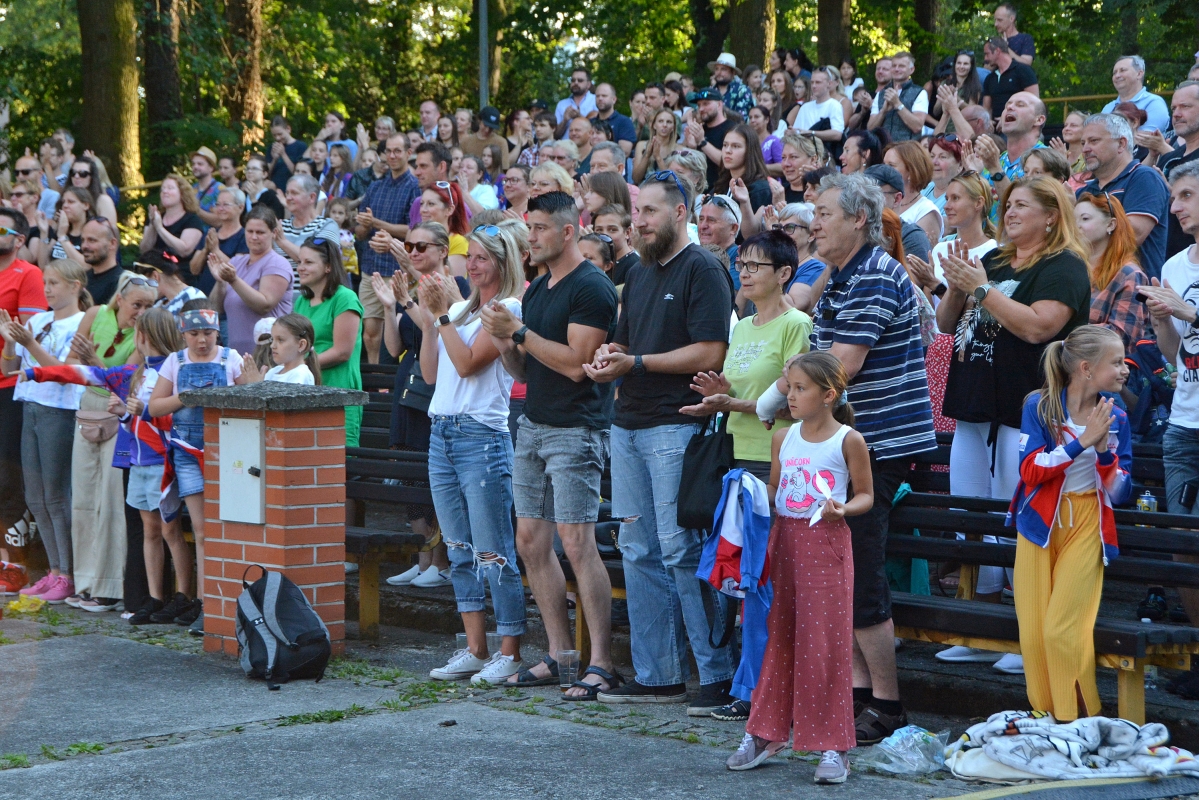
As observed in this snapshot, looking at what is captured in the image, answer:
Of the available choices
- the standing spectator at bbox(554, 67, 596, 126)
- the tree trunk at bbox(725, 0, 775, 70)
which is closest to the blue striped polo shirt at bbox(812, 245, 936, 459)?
the standing spectator at bbox(554, 67, 596, 126)

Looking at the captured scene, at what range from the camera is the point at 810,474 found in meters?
5.07

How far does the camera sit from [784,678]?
503 centimetres

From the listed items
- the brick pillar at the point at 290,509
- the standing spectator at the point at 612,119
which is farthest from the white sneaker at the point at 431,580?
the standing spectator at the point at 612,119

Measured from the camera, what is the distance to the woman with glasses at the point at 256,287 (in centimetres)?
925

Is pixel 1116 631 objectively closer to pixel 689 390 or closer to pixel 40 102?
pixel 689 390

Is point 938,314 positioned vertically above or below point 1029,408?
above

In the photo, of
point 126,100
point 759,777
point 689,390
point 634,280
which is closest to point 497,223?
point 634,280

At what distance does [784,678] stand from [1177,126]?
16.4 feet

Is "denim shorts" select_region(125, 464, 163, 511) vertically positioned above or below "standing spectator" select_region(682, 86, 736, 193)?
below

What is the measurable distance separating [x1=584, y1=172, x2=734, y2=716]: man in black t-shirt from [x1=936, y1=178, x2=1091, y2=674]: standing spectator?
1010 millimetres

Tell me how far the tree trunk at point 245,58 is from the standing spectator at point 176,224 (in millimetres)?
11772

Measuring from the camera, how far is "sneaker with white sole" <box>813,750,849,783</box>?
4.77 meters

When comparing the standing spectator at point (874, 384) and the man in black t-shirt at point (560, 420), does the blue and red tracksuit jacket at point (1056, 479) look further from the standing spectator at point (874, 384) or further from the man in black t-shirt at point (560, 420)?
the man in black t-shirt at point (560, 420)

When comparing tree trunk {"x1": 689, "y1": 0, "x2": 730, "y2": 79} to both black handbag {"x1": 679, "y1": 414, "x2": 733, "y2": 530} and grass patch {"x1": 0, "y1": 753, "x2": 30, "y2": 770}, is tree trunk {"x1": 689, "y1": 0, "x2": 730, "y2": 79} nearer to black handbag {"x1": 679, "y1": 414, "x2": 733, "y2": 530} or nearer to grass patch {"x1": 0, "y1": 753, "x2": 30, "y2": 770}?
black handbag {"x1": 679, "y1": 414, "x2": 733, "y2": 530}
